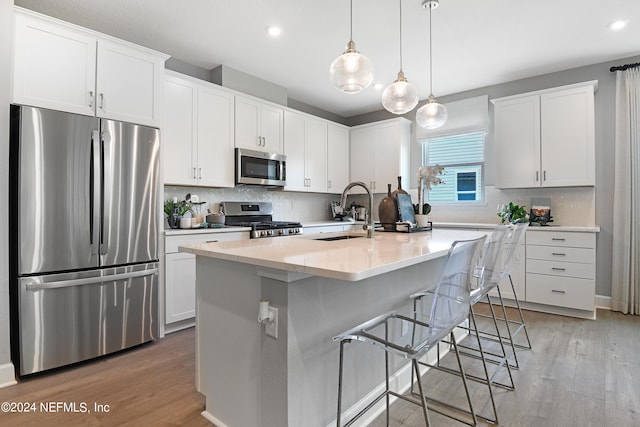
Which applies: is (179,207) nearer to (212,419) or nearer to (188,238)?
(188,238)

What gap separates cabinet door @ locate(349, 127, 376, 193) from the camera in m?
5.36

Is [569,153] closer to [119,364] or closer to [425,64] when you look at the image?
[425,64]

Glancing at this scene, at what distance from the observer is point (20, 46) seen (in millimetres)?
2266

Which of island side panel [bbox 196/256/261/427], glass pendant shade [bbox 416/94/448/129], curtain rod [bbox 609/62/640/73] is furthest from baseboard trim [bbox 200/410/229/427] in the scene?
curtain rod [bbox 609/62/640/73]

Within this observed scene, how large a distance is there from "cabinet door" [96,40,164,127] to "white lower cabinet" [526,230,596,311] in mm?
4135

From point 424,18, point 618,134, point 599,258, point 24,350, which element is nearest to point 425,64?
point 424,18

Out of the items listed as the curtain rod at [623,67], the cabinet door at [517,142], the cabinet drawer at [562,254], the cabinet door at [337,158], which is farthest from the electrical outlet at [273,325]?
the curtain rod at [623,67]

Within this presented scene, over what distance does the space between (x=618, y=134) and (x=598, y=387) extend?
9.80 feet

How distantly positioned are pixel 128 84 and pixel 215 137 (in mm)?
1038

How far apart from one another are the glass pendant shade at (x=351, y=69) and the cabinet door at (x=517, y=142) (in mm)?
2897

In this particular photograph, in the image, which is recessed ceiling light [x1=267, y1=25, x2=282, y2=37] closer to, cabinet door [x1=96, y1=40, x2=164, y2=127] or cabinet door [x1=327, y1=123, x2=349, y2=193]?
cabinet door [x1=96, y1=40, x2=164, y2=127]

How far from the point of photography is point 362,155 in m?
5.46

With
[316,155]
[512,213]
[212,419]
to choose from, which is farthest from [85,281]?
[512,213]

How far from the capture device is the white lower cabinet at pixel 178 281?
300cm
